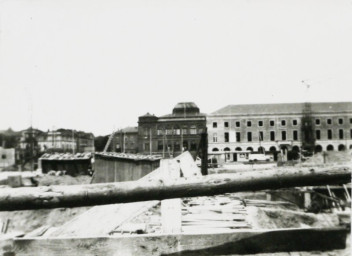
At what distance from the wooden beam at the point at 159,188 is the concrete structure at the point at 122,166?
16.3 m

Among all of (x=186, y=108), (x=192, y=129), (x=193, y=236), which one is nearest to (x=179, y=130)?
Result: (x=192, y=129)

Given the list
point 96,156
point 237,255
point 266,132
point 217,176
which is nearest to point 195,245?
point 237,255

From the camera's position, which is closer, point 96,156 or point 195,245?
point 195,245

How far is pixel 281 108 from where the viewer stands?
62.5m

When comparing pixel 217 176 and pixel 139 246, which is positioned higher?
pixel 217 176

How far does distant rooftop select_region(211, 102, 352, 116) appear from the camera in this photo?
200 ft

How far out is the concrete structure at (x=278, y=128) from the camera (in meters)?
60.6

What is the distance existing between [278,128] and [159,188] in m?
62.3

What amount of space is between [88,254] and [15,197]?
2.01 feet

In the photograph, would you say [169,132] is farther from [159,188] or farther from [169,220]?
[159,188]

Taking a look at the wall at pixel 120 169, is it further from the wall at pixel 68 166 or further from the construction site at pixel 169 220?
the construction site at pixel 169 220

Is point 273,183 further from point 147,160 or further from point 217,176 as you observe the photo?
point 147,160

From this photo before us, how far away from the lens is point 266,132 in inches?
2405

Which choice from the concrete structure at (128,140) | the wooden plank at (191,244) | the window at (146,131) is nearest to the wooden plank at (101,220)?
the wooden plank at (191,244)
